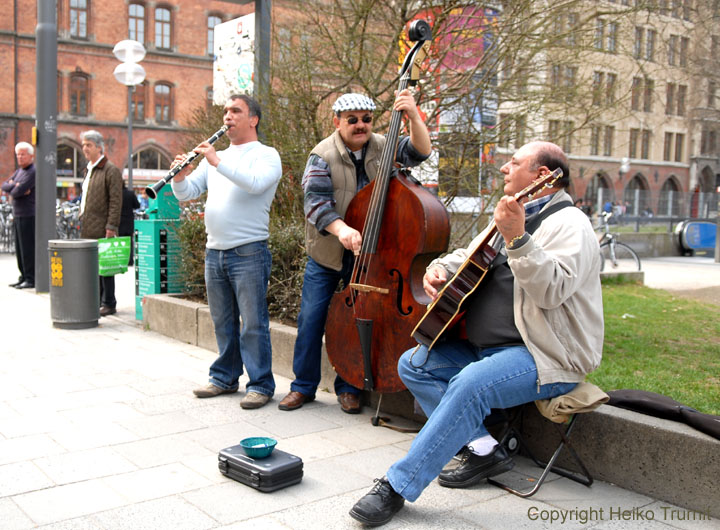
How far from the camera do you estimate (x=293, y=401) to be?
499 cm

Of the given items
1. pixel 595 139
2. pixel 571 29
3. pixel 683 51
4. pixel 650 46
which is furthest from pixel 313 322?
pixel 683 51

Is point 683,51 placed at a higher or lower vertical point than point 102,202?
higher

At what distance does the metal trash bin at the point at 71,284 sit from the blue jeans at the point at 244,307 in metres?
3.18

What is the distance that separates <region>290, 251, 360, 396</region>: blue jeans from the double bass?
47 cm

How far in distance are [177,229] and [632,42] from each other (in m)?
4.74

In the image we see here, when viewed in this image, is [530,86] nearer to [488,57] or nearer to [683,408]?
[488,57]

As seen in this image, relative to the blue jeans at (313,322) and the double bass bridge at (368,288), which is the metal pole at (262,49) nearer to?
the blue jeans at (313,322)

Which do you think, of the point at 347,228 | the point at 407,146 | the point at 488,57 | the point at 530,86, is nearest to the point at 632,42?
the point at 530,86

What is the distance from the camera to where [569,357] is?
11.0 feet

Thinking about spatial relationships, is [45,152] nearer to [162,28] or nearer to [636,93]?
[636,93]

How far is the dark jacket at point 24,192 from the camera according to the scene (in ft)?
36.1

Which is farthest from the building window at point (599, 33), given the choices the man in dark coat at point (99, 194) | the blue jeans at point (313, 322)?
the man in dark coat at point (99, 194)

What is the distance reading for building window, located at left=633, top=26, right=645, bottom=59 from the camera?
23.6 feet

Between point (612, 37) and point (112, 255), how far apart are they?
18.4 feet
